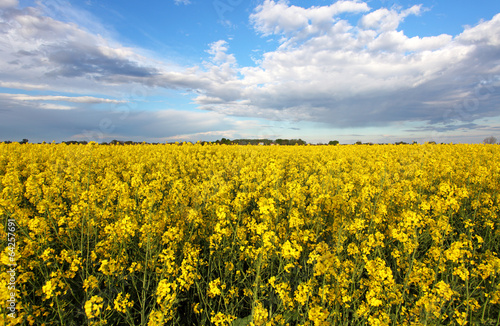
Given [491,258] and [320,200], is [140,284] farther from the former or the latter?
[491,258]

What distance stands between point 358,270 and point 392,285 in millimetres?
459

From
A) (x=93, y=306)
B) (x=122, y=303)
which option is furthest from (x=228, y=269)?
(x=93, y=306)

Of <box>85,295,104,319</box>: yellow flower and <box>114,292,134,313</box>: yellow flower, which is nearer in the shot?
<box>85,295,104,319</box>: yellow flower

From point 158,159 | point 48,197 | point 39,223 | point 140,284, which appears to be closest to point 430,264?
point 140,284

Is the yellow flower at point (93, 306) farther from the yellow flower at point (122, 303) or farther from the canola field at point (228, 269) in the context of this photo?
the yellow flower at point (122, 303)

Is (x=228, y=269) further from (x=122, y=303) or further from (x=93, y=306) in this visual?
(x=93, y=306)

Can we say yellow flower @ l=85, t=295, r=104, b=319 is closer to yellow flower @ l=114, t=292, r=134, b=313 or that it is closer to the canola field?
the canola field

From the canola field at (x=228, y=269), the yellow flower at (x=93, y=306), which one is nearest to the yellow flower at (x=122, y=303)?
the canola field at (x=228, y=269)

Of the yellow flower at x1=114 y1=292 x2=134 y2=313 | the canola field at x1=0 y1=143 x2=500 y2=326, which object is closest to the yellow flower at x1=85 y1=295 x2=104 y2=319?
the canola field at x1=0 y1=143 x2=500 y2=326

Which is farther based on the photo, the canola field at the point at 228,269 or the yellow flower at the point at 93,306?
the canola field at the point at 228,269

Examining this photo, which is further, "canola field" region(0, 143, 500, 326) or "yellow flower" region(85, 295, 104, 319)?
"canola field" region(0, 143, 500, 326)

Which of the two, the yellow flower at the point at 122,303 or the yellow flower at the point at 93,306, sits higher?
the yellow flower at the point at 93,306

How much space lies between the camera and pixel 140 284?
11.9ft

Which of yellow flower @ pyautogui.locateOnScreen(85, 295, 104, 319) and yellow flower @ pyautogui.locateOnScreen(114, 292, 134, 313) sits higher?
yellow flower @ pyautogui.locateOnScreen(85, 295, 104, 319)
